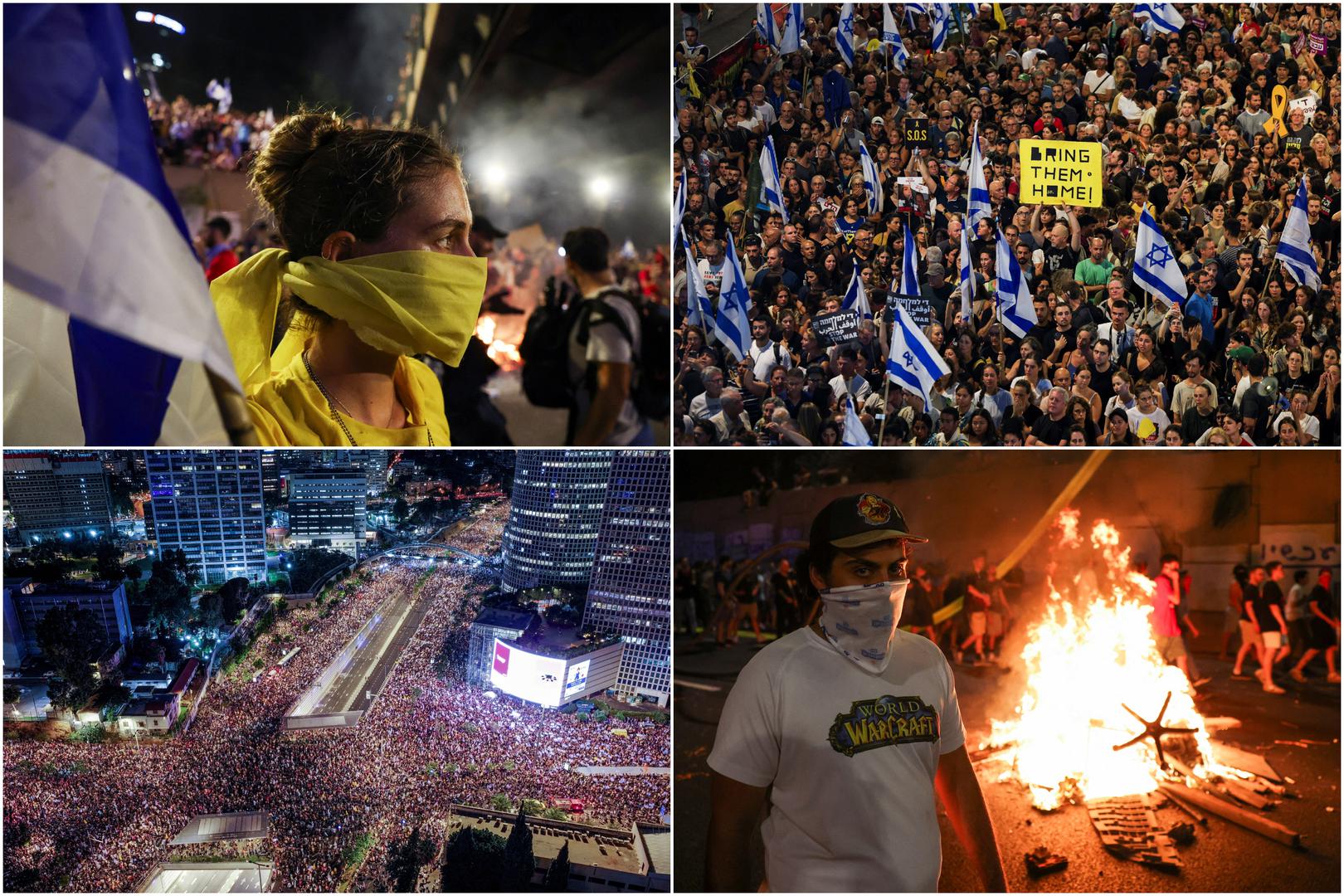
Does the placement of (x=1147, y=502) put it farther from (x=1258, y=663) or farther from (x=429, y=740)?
(x=429, y=740)

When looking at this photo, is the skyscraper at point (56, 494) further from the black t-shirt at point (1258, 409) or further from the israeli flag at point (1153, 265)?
the black t-shirt at point (1258, 409)

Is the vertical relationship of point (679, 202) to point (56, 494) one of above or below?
above

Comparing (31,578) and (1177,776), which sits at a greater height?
(31,578)

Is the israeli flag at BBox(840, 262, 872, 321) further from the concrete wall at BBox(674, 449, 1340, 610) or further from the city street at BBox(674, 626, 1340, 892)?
the city street at BBox(674, 626, 1340, 892)

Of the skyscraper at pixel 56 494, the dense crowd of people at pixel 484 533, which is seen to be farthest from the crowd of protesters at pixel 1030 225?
the skyscraper at pixel 56 494

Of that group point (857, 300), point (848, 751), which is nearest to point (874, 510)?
point (848, 751)

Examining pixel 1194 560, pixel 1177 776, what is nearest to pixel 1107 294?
pixel 1194 560

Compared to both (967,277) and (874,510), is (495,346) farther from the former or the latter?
(967,277)

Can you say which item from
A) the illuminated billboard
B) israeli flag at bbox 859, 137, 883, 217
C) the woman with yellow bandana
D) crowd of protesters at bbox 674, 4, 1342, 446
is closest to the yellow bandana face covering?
the woman with yellow bandana
